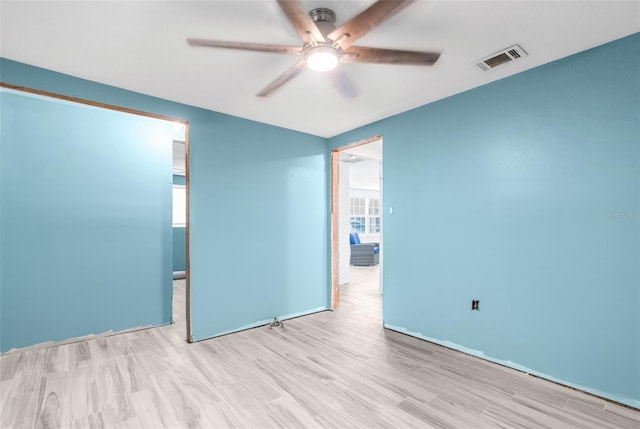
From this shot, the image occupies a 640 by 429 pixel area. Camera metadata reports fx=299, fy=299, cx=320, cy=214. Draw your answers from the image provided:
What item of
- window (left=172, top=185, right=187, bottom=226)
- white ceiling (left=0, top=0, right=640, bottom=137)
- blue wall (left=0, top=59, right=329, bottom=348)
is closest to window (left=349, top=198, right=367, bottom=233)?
window (left=172, top=185, right=187, bottom=226)

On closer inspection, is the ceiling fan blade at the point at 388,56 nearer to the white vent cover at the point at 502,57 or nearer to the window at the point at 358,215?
the white vent cover at the point at 502,57

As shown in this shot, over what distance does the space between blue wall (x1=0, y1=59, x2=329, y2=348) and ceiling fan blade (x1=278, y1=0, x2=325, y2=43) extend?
1.99 metres

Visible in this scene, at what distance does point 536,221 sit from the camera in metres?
2.40

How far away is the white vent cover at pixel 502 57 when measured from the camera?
2.13 meters

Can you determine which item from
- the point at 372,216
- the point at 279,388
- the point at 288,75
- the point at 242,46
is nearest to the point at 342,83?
the point at 288,75

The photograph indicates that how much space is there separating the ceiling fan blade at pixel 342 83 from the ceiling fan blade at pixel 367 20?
752mm

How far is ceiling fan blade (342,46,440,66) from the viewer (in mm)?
1762

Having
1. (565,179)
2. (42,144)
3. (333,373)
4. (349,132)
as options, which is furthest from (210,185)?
(565,179)

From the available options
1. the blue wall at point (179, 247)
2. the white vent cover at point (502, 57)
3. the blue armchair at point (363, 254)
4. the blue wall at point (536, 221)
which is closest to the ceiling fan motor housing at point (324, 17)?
the white vent cover at point (502, 57)

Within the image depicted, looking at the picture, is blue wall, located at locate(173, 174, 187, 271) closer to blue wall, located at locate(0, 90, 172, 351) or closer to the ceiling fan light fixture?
blue wall, located at locate(0, 90, 172, 351)

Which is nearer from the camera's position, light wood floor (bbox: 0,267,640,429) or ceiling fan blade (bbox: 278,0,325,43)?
ceiling fan blade (bbox: 278,0,325,43)

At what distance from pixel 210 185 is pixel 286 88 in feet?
4.41

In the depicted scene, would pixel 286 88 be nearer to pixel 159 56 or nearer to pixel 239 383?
pixel 159 56

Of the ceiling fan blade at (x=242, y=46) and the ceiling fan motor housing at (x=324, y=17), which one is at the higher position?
the ceiling fan motor housing at (x=324, y=17)
